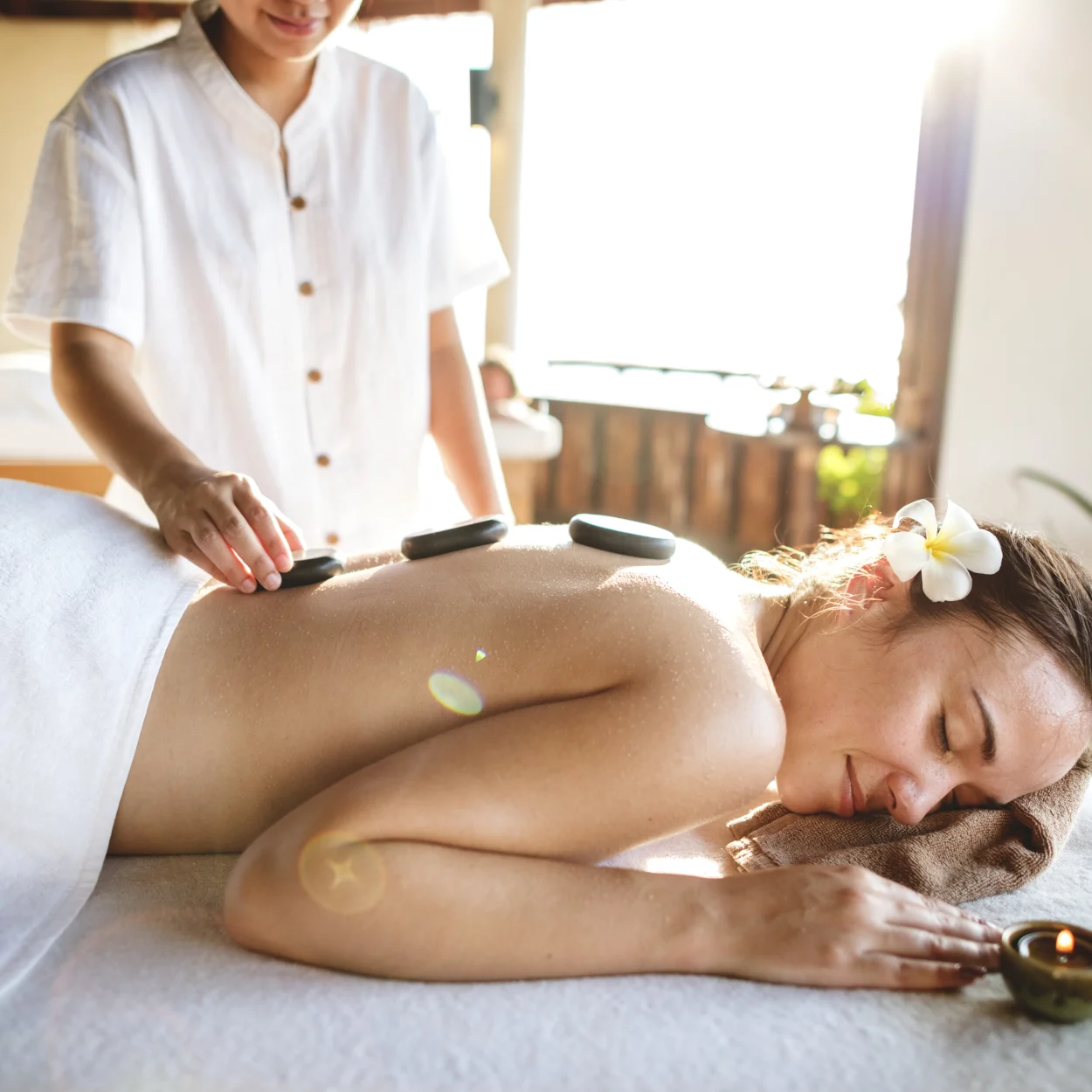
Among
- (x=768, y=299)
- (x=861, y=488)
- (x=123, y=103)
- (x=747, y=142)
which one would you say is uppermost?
(x=747, y=142)

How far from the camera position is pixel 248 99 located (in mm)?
1714

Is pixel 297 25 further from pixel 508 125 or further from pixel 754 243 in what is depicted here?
pixel 508 125

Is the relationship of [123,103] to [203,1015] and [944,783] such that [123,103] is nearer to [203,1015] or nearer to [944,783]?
[203,1015]

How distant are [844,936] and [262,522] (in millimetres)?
738

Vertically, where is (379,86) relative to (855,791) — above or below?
above

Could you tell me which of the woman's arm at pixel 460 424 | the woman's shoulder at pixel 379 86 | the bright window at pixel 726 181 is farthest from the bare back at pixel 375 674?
the bright window at pixel 726 181

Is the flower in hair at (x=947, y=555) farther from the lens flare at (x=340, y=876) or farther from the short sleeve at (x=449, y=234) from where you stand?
the short sleeve at (x=449, y=234)

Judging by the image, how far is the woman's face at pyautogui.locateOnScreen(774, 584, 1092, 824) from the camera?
120 centimetres

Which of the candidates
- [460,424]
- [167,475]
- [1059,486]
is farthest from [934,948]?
[1059,486]

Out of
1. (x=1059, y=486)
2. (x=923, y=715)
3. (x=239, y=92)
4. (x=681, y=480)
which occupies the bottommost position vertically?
(x=681, y=480)

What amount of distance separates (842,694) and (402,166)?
1196 millimetres

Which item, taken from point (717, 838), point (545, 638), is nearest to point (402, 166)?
point (545, 638)

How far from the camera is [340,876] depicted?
96 cm

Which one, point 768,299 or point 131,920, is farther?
point 768,299
